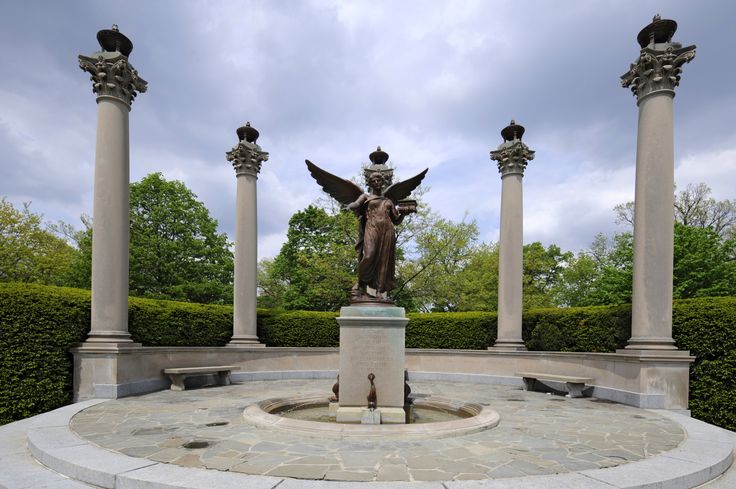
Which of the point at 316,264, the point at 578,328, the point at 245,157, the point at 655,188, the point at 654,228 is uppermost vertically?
the point at 245,157

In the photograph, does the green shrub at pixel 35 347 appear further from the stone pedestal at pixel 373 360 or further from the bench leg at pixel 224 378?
the stone pedestal at pixel 373 360

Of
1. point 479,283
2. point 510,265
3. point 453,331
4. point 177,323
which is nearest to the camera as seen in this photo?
point 177,323

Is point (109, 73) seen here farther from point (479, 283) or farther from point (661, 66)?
point (479, 283)

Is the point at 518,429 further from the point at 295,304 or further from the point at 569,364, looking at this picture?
the point at 295,304

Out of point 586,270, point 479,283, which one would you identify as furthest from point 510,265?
point 586,270

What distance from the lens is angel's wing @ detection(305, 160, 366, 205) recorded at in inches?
391

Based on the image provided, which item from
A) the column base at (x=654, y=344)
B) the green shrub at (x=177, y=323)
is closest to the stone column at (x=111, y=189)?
the green shrub at (x=177, y=323)

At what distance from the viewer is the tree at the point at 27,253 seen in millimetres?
31750

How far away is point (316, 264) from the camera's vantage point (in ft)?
88.7

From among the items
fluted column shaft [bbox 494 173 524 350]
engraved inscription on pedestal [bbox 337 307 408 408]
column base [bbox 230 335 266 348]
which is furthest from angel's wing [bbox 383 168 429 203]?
column base [bbox 230 335 266 348]

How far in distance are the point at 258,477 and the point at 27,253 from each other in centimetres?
3589

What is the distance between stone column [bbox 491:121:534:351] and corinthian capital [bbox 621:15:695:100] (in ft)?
17.7

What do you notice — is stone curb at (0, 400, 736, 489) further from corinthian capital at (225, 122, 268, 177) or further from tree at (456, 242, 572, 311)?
tree at (456, 242, 572, 311)

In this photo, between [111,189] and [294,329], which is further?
[294,329]
